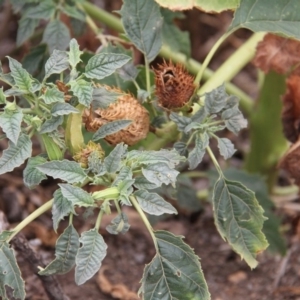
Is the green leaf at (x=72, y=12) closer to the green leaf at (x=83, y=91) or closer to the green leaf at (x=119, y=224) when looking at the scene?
the green leaf at (x=83, y=91)

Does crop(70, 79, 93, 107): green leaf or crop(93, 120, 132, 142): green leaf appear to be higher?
crop(70, 79, 93, 107): green leaf

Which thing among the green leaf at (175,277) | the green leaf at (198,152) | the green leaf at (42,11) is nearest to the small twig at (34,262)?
the green leaf at (175,277)

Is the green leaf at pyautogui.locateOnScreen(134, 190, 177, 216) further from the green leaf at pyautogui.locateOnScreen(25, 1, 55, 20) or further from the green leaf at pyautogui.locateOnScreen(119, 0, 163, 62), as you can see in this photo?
the green leaf at pyautogui.locateOnScreen(25, 1, 55, 20)

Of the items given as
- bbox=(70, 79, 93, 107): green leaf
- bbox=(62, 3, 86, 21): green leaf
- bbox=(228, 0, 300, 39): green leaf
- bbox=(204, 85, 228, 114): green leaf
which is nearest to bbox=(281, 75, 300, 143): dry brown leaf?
bbox=(228, 0, 300, 39): green leaf

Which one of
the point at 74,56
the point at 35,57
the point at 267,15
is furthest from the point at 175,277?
the point at 35,57

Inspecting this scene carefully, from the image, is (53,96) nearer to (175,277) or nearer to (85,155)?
(85,155)

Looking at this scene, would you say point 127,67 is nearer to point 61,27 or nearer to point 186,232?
point 61,27
